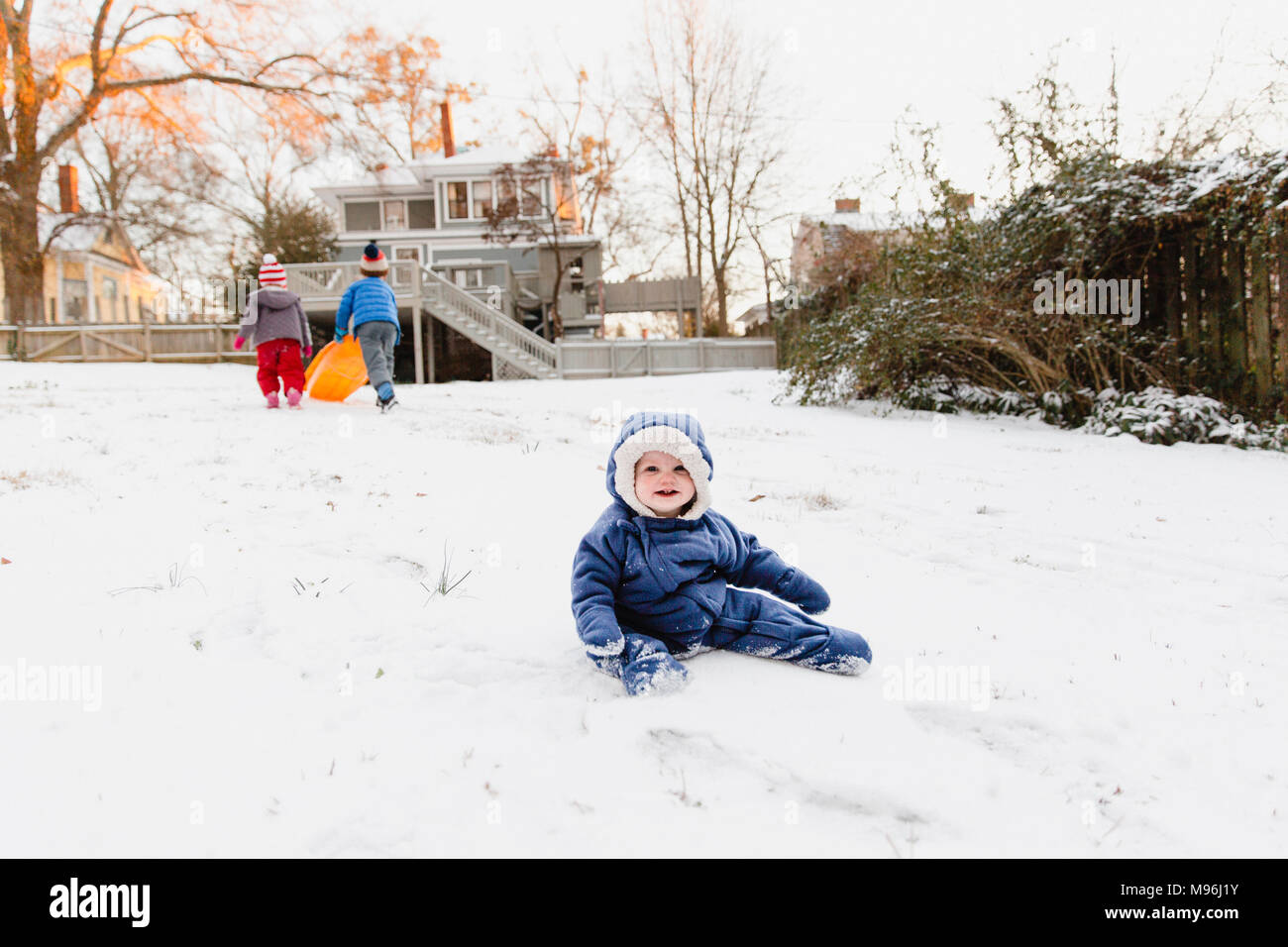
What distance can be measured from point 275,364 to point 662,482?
690cm

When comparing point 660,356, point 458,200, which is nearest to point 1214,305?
point 660,356

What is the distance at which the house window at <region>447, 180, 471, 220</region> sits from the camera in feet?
98.4

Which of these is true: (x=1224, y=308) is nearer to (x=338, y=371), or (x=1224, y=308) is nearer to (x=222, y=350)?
(x=338, y=371)

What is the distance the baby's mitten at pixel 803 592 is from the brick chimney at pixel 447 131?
33242 millimetres

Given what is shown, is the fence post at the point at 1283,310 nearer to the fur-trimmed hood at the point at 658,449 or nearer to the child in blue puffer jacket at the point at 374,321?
the fur-trimmed hood at the point at 658,449

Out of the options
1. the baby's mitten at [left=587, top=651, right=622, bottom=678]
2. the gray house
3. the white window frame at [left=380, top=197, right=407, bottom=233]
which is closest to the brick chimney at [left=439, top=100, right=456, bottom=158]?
the gray house

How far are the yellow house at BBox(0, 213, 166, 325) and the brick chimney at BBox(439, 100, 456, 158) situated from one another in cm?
1286

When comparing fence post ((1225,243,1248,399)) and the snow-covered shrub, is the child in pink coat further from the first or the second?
fence post ((1225,243,1248,399))

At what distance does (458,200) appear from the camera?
30141mm

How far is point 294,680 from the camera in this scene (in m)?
2.21

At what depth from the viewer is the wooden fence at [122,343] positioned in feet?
62.5

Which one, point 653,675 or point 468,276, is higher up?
point 468,276
